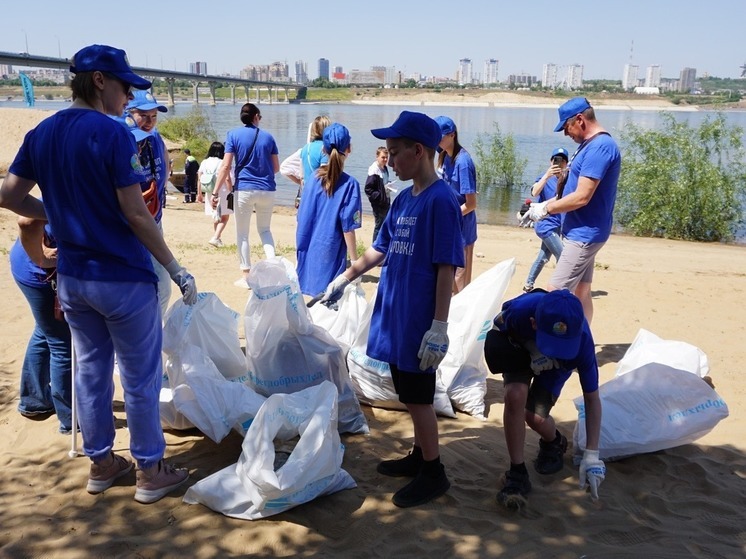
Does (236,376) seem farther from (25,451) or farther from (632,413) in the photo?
(632,413)

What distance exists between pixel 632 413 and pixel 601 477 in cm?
55

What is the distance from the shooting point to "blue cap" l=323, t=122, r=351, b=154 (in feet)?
14.0

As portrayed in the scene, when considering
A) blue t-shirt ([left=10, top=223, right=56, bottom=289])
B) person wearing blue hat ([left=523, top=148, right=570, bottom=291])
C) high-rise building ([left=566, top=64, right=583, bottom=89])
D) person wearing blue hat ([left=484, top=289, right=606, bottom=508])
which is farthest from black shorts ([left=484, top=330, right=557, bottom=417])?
high-rise building ([left=566, top=64, right=583, bottom=89])

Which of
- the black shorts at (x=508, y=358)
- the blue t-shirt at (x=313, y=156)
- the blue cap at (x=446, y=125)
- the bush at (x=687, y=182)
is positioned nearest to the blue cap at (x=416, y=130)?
the black shorts at (x=508, y=358)

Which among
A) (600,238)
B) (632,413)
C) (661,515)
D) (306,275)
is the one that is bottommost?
(661,515)

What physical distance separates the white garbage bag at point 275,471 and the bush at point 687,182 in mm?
11946

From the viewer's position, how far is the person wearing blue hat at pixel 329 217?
4.29 meters

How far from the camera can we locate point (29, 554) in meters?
2.46

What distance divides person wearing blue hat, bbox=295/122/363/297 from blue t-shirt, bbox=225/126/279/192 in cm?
196

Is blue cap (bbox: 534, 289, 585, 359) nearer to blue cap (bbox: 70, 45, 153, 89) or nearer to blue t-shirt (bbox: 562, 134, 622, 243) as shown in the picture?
blue t-shirt (bbox: 562, 134, 622, 243)

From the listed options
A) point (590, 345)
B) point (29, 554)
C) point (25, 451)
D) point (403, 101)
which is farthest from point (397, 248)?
point (403, 101)

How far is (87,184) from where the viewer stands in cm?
244

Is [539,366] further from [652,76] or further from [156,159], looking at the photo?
[652,76]

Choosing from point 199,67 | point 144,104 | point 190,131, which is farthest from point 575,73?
point 144,104
